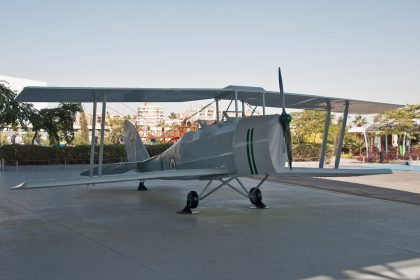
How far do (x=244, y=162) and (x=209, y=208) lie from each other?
217cm

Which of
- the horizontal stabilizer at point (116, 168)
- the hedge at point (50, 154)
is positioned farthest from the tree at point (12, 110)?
the hedge at point (50, 154)

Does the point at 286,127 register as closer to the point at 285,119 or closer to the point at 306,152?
the point at 285,119

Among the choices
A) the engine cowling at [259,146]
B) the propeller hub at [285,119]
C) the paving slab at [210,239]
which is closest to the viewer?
the paving slab at [210,239]

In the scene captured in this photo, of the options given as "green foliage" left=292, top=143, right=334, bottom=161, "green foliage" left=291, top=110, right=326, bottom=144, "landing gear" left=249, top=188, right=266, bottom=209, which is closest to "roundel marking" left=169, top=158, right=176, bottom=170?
"landing gear" left=249, top=188, right=266, bottom=209

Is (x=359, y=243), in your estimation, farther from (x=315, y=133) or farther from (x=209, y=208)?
(x=315, y=133)

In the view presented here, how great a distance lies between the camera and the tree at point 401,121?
3769 cm

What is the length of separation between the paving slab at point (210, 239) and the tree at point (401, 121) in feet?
92.0

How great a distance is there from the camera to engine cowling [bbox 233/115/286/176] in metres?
8.59

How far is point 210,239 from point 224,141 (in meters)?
3.04

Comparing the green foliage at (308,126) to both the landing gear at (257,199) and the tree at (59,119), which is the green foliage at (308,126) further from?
the landing gear at (257,199)

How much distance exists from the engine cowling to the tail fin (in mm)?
6355

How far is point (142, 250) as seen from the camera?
255 inches

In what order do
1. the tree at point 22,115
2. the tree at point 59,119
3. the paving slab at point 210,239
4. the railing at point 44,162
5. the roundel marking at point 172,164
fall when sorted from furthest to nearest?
the railing at point 44,162, the tree at point 59,119, the tree at point 22,115, the roundel marking at point 172,164, the paving slab at point 210,239

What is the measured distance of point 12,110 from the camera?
19.0 m
